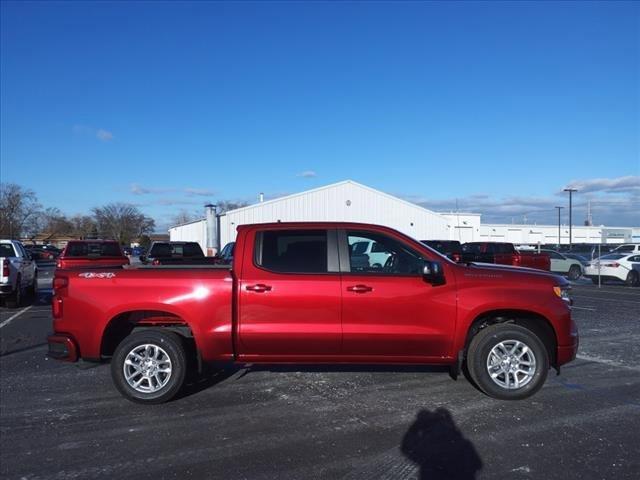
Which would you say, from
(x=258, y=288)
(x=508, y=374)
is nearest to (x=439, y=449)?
(x=508, y=374)

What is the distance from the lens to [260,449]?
447 centimetres

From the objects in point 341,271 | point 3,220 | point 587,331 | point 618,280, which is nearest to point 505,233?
point 618,280

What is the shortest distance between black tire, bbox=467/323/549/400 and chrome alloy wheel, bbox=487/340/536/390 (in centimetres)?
1

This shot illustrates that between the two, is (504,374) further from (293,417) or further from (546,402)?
(293,417)

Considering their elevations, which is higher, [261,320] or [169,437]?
[261,320]

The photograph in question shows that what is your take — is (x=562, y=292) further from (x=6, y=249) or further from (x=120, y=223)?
(x=120, y=223)

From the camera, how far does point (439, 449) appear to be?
4.42 meters

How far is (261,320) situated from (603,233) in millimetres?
102704

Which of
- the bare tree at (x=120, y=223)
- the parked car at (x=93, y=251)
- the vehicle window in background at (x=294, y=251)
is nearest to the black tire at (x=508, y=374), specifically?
the vehicle window in background at (x=294, y=251)

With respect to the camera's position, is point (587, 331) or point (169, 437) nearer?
point (169, 437)

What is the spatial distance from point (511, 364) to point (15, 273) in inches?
509

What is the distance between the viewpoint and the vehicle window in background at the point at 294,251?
5684 millimetres

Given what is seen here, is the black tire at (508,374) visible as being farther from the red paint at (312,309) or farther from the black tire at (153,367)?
the black tire at (153,367)

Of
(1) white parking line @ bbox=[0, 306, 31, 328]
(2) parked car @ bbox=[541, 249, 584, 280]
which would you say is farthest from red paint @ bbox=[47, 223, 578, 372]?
(2) parked car @ bbox=[541, 249, 584, 280]
